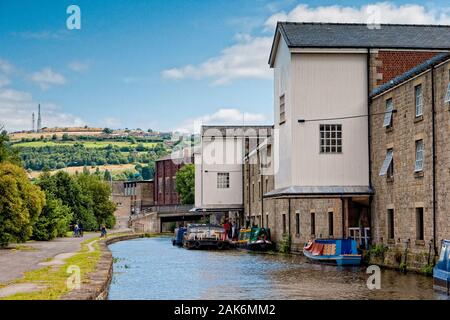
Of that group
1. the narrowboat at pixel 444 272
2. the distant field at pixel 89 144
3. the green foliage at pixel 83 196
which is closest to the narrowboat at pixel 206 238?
the green foliage at pixel 83 196

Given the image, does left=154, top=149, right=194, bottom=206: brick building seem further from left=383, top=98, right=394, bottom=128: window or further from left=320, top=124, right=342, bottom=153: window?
left=383, top=98, right=394, bottom=128: window

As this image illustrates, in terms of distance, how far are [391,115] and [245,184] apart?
3109cm

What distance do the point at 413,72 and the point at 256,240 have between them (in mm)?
20832

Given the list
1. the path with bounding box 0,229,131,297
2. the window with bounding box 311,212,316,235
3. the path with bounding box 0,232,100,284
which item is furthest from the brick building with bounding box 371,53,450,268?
the path with bounding box 0,232,100,284

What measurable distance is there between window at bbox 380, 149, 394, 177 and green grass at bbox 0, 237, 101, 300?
1100 cm

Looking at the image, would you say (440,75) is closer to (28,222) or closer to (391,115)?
(391,115)

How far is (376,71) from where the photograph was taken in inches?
1240

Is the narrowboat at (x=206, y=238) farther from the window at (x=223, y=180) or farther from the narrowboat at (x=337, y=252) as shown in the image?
the narrowboat at (x=337, y=252)

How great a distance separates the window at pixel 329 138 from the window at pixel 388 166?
2.37 meters

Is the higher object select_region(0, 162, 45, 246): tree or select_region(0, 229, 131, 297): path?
select_region(0, 162, 45, 246): tree

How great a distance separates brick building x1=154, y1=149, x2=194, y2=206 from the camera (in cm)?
11745

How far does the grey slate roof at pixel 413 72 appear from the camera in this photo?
2466 centimetres

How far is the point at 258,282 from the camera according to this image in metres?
24.3
